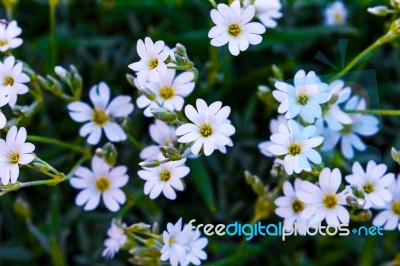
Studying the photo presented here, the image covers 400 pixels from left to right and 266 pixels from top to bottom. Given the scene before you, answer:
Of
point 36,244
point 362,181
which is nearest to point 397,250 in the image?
point 362,181

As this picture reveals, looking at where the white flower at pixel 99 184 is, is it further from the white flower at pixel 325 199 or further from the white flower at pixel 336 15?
the white flower at pixel 336 15

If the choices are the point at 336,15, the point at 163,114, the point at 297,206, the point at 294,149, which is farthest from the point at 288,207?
the point at 336,15

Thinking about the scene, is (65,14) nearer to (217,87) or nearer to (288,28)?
(217,87)

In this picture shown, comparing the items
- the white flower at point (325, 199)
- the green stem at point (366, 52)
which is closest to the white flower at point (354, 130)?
the green stem at point (366, 52)

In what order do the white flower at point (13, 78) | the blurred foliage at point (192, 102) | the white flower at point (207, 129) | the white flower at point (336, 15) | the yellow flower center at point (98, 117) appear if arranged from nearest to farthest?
1. the white flower at point (207, 129)
2. the white flower at point (13, 78)
3. the yellow flower center at point (98, 117)
4. the blurred foliage at point (192, 102)
5. the white flower at point (336, 15)

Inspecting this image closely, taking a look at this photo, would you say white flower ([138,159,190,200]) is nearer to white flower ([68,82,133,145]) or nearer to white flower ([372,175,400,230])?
white flower ([68,82,133,145])

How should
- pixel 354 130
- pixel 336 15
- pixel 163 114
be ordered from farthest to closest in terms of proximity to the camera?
pixel 336 15 → pixel 354 130 → pixel 163 114

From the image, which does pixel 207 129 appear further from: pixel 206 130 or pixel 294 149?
pixel 294 149
